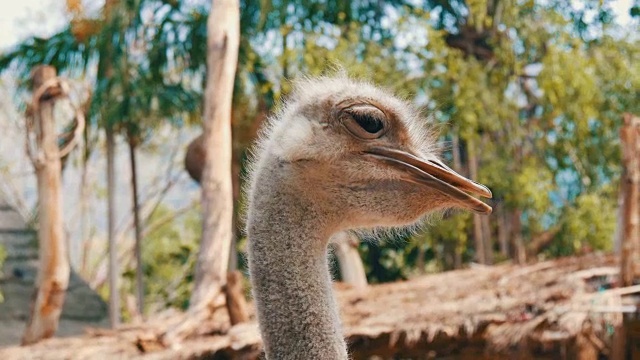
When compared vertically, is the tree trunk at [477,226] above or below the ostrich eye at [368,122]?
above

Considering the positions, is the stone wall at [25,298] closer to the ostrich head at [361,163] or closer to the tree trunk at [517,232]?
the tree trunk at [517,232]

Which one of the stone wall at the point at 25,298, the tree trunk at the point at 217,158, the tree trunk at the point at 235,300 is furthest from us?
the stone wall at the point at 25,298

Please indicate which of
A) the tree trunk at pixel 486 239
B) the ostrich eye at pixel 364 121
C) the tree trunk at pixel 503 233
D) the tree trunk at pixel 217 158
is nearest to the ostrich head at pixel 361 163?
the ostrich eye at pixel 364 121

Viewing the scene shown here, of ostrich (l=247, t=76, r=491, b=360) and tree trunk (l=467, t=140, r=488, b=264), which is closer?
ostrich (l=247, t=76, r=491, b=360)

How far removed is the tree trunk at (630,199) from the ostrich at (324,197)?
Answer: 3278 millimetres

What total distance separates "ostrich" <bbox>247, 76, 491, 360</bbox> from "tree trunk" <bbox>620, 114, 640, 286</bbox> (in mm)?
3278

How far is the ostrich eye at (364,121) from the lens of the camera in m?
1.89

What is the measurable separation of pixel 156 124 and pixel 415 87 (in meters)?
3.20

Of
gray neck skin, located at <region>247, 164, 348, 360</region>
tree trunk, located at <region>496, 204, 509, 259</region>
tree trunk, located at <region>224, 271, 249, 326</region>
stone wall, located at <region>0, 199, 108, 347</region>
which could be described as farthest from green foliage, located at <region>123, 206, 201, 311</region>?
gray neck skin, located at <region>247, 164, 348, 360</region>

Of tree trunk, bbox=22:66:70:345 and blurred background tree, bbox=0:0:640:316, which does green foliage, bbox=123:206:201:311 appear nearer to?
blurred background tree, bbox=0:0:640:316

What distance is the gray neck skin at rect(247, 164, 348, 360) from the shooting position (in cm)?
183

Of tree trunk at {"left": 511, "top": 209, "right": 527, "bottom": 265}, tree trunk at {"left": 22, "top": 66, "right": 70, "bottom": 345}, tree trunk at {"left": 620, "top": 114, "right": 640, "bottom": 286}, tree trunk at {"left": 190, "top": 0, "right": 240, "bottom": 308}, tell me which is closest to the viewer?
tree trunk at {"left": 620, "top": 114, "right": 640, "bottom": 286}

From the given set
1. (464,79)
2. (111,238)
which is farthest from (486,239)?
(111,238)

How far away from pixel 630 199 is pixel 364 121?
347 cm
